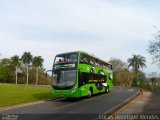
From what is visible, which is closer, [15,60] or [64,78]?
[64,78]

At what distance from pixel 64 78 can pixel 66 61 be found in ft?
5.47

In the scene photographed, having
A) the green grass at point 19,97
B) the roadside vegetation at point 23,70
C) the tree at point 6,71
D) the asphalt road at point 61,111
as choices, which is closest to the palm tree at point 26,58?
the roadside vegetation at point 23,70

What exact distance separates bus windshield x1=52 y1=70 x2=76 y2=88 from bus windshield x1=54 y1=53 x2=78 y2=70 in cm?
58

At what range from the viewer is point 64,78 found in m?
28.3

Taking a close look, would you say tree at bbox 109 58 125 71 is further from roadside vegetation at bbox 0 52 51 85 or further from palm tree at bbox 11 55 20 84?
palm tree at bbox 11 55 20 84

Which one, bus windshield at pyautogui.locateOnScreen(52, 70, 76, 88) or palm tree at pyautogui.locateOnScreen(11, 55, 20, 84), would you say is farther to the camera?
palm tree at pyautogui.locateOnScreen(11, 55, 20, 84)

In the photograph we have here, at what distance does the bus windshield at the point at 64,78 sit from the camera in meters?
28.1

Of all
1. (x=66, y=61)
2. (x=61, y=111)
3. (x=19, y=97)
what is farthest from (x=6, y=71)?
(x=61, y=111)

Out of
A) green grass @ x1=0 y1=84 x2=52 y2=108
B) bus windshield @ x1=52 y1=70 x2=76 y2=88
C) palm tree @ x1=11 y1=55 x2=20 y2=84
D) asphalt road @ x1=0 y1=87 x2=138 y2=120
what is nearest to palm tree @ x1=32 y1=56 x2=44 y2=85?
palm tree @ x1=11 y1=55 x2=20 y2=84

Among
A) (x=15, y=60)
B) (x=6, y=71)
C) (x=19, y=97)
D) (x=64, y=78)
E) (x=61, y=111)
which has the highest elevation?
(x=15, y=60)

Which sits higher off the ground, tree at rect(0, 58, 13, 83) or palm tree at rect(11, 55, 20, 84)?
palm tree at rect(11, 55, 20, 84)

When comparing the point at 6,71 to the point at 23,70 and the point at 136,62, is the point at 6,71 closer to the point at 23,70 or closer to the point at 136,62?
the point at 23,70

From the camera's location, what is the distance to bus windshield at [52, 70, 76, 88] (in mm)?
28125

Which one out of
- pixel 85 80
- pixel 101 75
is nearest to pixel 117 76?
pixel 101 75
